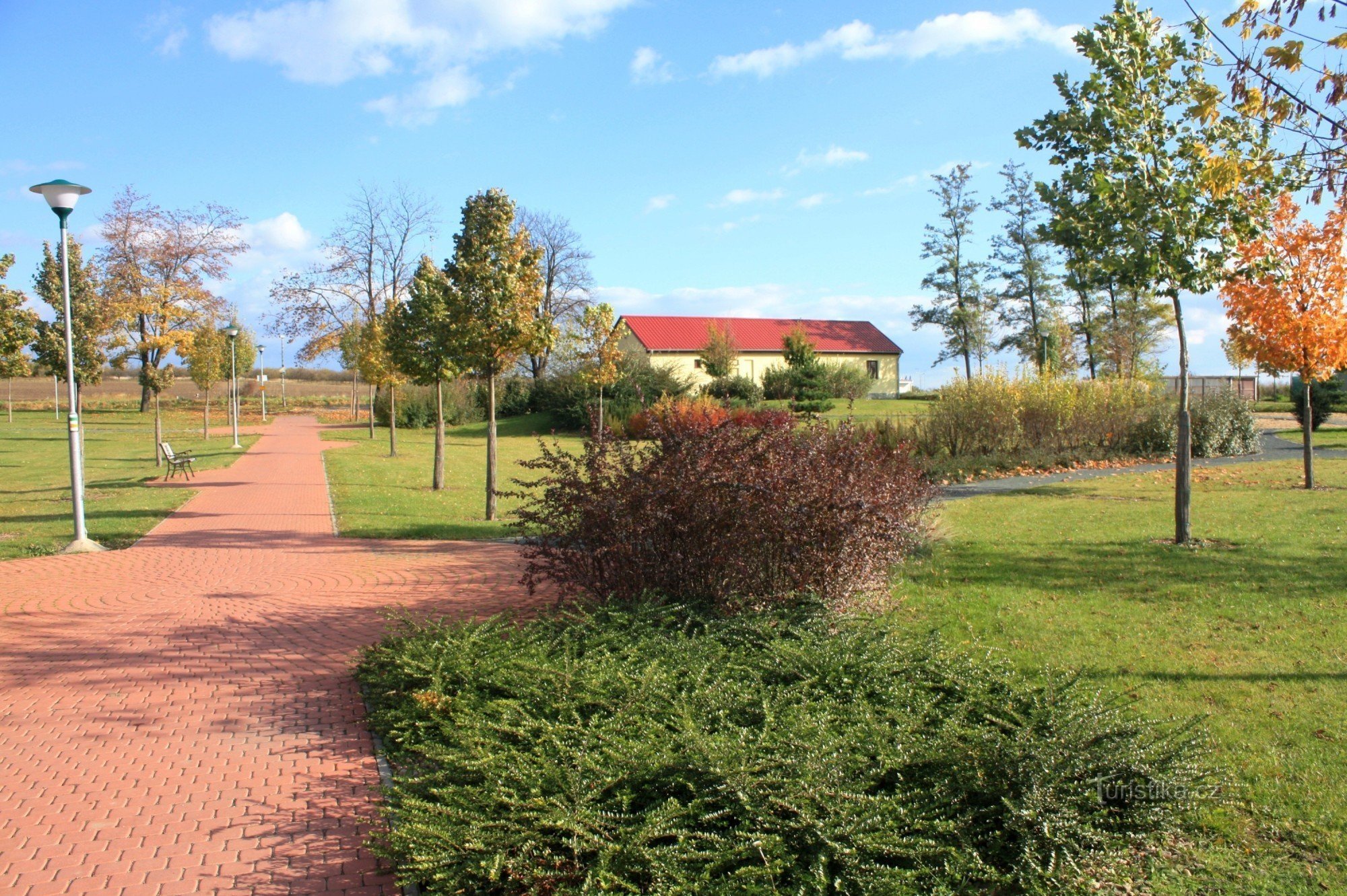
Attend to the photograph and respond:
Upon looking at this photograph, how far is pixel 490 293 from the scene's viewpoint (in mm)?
13914

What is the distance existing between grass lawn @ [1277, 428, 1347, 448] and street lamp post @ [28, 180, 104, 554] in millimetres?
26686

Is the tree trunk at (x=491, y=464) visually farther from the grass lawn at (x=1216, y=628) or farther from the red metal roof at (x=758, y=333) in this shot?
the red metal roof at (x=758, y=333)

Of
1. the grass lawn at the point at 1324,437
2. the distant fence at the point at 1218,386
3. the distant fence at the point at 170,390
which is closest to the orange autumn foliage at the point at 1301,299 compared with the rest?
the distant fence at the point at 1218,386

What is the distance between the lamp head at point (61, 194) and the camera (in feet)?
36.9

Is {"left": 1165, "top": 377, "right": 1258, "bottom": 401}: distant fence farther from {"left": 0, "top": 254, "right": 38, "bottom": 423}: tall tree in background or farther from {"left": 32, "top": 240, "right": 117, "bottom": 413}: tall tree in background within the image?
{"left": 32, "top": 240, "right": 117, "bottom": 413}: tall tree in background

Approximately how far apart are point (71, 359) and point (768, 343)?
49678 mm

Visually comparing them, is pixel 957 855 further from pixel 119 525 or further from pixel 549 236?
pixel 549 236

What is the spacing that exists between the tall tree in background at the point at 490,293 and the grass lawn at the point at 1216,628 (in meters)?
7.18

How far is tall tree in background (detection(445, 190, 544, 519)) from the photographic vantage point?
13938mm

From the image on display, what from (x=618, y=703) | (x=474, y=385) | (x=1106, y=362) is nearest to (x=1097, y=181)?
(x=618, y=703)

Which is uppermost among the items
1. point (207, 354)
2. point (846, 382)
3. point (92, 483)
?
point (207, 354)

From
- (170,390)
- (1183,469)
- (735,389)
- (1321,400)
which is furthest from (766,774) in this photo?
(170,390)

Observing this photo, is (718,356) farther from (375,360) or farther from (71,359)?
(71,359)

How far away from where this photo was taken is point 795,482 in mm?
6691
